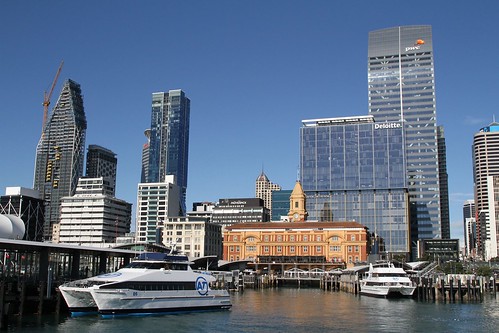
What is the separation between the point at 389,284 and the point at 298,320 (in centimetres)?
3902

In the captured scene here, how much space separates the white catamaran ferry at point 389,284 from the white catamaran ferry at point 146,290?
37099mm

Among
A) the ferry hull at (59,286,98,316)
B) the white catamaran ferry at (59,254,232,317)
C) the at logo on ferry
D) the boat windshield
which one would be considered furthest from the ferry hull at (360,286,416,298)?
the ferry hull at (59,286,98,316)

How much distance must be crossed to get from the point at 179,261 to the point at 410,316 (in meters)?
28.9

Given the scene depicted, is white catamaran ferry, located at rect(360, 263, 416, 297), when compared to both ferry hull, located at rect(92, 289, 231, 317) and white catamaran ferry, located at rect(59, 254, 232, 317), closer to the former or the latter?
ferry hull, located at rect(92, 289, 231, 317)

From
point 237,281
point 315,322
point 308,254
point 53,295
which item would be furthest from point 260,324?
point 308,254

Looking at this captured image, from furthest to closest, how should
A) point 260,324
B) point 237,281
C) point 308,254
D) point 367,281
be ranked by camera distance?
point 308,254 → point 237,281 → point 367,281 → point 260,324

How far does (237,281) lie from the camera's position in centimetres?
12450

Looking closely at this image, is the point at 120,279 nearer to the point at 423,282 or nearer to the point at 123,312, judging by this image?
the point at 123,312

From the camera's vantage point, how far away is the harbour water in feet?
184

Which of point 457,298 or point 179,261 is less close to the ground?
point 179,261

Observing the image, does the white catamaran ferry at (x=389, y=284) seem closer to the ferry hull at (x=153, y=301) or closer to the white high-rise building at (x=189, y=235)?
the ferry hull at (x=153, y=301)

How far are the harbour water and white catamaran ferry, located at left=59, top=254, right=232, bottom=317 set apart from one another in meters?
1.19

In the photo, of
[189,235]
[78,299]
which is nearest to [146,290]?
[78,299]

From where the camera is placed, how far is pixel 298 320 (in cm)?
6431
